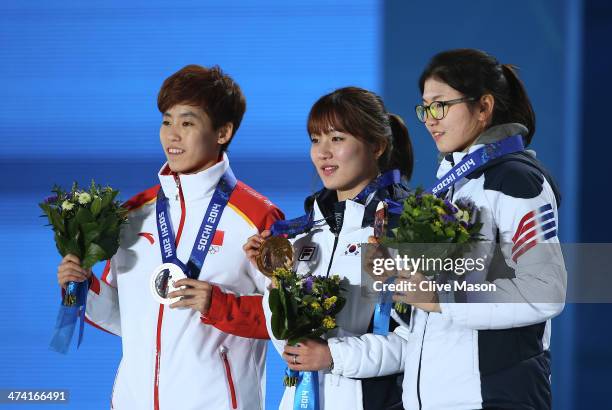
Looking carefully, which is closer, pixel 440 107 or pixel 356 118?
pixel 440 107

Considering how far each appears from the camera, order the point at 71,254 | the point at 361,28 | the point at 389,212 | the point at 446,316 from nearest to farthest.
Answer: the point at 446,316 < the point at 389,212 < the point at 71,254 < the point at 361,28

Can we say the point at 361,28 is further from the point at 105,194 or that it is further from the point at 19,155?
the point at 105,194

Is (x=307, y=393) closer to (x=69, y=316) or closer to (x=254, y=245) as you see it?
(x=254, y=245)

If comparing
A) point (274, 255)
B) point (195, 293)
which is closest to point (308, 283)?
point (274, 255)

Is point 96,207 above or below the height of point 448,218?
above

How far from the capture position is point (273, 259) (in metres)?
2.49

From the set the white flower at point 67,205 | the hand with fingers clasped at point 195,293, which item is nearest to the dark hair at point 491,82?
the hand with fingers clasped at point 195,293

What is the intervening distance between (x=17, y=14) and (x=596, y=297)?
320 cm

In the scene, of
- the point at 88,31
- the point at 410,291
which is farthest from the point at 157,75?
the point at 410,291

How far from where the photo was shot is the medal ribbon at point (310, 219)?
8.30ft

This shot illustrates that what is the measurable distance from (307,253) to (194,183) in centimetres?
47

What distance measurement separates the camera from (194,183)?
2.78m

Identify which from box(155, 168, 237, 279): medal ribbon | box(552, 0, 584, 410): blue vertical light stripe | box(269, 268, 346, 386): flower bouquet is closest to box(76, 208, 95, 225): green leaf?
box(155, 168, 237, 279): medal ribbon

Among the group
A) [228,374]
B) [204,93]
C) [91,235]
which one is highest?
[204,93]
